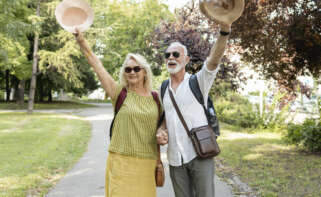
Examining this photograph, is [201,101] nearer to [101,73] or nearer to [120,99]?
[120,99]

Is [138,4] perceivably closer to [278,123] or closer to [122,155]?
[278,123]

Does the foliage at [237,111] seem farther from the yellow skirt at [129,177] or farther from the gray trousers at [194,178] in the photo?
the yellow skirt at [129,177]

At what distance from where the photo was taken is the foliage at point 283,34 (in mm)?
6086

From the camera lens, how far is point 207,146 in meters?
2.78

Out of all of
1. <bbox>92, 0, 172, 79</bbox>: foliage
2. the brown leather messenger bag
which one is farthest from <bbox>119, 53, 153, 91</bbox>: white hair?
<bbox>92, 0, 172, 79</bbox>: foliage

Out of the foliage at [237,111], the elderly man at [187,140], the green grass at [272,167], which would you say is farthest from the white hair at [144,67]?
the foliage at [237,111]

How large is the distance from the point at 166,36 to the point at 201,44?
1186mm

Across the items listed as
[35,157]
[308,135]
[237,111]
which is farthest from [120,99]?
[237,111]

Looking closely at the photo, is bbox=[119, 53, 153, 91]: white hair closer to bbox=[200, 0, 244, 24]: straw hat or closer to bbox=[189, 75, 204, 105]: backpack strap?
bbox=[189, 75, 204, 105]: backpack strap

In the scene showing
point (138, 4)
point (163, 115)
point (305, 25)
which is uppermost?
point (138, 4)

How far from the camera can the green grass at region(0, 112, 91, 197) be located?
5.47 metres

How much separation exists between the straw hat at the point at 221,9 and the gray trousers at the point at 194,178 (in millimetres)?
1234

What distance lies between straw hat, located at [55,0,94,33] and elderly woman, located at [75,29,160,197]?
0.37ft

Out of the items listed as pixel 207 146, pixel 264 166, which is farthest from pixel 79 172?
pixel 207 146
